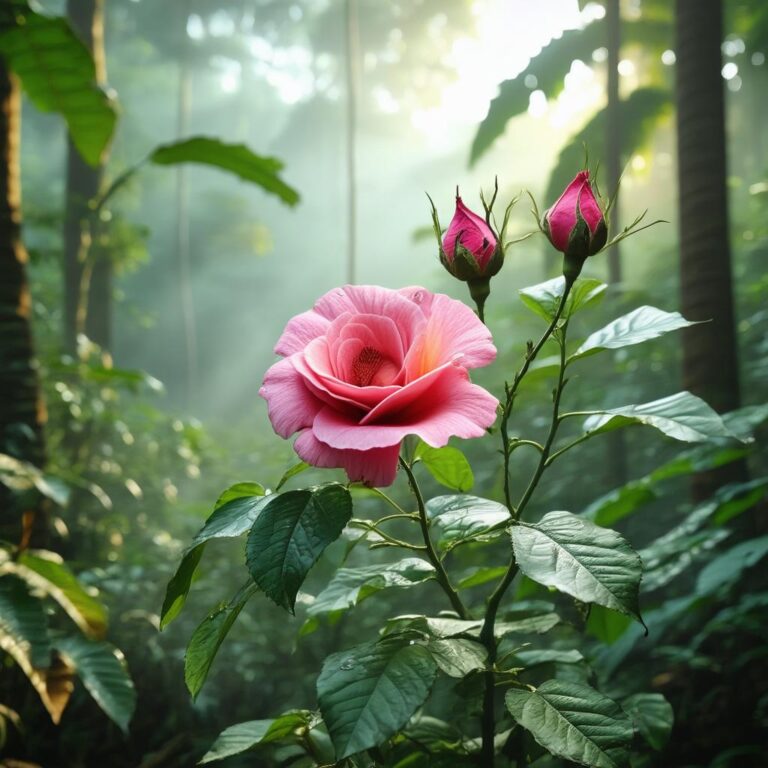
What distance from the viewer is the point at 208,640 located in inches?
26.2

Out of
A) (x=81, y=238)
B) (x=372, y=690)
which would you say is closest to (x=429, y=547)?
(x=372, y=690)

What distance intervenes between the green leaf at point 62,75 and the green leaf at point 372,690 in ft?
9.37

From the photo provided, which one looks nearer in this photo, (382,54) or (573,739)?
(573,739)

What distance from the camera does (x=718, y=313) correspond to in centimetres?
219

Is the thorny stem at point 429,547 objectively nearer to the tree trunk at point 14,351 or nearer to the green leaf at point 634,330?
the green leaf at point 634,330

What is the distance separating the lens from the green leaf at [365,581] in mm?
736

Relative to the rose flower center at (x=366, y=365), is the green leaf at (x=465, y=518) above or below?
below

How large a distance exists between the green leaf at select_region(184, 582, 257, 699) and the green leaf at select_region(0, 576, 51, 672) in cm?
72

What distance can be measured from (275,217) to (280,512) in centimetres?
2260

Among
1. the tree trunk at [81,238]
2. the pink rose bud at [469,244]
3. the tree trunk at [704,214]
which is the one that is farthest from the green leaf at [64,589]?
the tree trunk at [81,238]

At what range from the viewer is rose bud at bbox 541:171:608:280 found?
66 centimetres

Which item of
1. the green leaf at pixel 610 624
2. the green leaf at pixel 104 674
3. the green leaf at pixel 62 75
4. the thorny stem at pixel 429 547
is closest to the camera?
the thorny stem at pixel 429 547

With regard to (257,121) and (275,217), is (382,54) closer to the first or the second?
(275,217)

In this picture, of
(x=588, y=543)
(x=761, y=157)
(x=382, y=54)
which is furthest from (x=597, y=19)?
(x=382, y=54)
